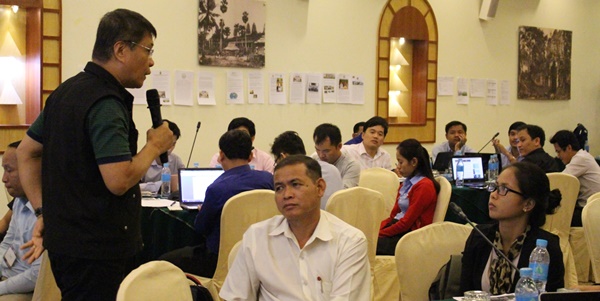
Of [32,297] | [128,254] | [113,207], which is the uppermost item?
[113,207]

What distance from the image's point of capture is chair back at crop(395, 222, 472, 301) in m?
3.26


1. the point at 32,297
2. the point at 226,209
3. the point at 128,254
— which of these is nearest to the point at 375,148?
the point at 226,209

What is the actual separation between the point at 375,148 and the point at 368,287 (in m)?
4.88

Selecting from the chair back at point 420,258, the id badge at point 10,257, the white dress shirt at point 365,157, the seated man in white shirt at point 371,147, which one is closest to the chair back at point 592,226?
the chair back at point 420,258

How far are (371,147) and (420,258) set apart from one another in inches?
168

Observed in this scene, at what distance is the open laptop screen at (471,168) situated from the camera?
7680mm

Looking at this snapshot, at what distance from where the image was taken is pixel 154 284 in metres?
2.27

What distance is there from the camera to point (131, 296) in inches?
84.0

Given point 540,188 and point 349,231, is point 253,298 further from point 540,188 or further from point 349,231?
point 540,188

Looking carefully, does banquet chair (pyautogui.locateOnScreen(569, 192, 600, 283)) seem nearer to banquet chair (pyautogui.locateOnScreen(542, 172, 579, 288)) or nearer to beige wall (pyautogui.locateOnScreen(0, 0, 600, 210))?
banquet chair (pyautogui.locateOnScreen(542, 172, 579, 288))

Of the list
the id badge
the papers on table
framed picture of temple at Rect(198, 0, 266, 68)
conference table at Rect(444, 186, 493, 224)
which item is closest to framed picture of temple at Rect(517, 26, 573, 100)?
framed picture of temple at Rect(198, 0, 266, 68)

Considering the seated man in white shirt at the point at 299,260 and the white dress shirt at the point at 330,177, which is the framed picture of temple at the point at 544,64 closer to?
the white dress shirt at the point at 330,177

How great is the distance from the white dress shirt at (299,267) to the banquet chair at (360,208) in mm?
1910

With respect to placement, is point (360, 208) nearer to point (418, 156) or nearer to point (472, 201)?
point (418, 156)
